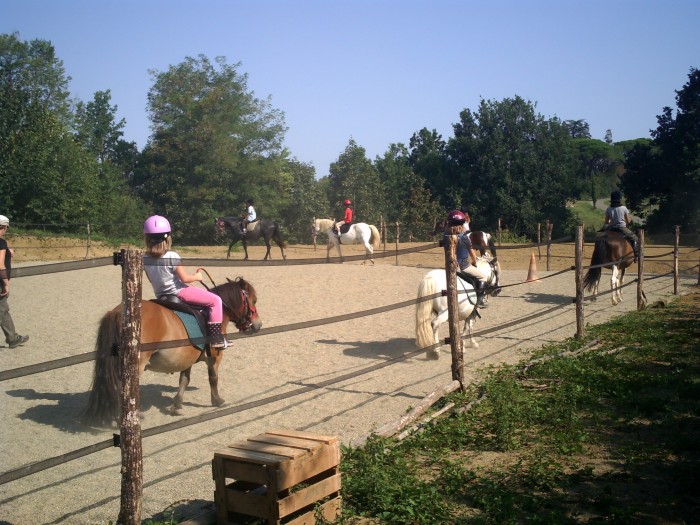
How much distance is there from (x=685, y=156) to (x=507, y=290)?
24.3 metres

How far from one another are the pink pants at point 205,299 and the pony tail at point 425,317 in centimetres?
284

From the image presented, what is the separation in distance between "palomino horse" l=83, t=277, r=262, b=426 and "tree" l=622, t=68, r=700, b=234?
32607 millimetres

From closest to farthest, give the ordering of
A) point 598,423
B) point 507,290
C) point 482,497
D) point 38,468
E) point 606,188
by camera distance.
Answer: point 38,468 → point 482,497 → point 598,423 → point 507,290 → point 606,188

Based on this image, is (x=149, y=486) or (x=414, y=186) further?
(x=414, y=186)

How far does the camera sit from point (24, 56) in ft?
135

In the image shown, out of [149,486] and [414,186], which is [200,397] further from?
[414,186]

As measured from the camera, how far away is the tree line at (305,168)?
36750mm

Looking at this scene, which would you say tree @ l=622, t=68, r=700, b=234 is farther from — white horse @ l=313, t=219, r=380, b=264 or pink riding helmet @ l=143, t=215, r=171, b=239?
pink riding helmet @ l=143, t=215, r=171, b=239

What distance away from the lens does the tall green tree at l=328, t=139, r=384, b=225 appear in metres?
43.1

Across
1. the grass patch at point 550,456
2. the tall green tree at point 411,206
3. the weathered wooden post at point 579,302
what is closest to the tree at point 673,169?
the tall green tree at point 411,206

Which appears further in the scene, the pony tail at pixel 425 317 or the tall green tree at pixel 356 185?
the tall green tree at pixel 356 185

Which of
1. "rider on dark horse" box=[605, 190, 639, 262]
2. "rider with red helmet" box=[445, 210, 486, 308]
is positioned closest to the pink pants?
"rider with red helmet" box=[445, 210, 486, 308]

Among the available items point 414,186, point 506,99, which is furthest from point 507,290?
point 506,99

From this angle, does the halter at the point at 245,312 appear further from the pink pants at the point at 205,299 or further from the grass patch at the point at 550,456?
the grass patch at the point at 550,456
